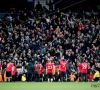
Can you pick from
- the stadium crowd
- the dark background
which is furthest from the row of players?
the dark background

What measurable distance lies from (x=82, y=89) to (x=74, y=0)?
18.4 meters

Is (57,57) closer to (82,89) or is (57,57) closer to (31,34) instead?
(31,34)

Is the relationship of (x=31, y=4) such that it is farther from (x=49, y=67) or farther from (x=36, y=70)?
(x=49, y=67)

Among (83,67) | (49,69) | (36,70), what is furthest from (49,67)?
(83,67)

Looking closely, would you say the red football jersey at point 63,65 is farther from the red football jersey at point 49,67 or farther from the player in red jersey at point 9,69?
A: the player in red jersey at point 9,69

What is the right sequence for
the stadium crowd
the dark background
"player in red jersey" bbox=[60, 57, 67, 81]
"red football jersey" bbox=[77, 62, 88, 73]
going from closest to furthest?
"player in red jersey" bbox=[60, 57, 67, 81] → "red football jersey" bbox=[77, 62, 88, 73] → the stadium crowd → the dark background

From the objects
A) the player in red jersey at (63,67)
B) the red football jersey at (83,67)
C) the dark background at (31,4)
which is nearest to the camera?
the player in red jersey at (63,67)

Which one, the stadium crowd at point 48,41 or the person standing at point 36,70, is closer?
the person standing at point 36,70

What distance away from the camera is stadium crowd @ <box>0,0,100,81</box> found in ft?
86.9

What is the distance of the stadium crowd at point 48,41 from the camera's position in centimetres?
2648

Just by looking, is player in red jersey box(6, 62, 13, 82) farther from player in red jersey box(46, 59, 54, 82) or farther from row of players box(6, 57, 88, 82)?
player in red jersey box(46, 59, 54, 82)

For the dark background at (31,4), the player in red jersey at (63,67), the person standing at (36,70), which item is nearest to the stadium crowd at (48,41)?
the person standing at (36,70)

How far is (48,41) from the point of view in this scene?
1141 inches

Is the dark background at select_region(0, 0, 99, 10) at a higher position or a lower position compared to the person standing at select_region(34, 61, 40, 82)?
higher
